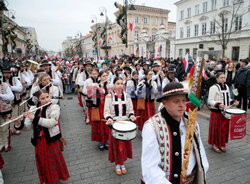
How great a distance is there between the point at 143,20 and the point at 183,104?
198 ft

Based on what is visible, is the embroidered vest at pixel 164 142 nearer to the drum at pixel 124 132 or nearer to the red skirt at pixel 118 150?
the drum at pixel 124 132

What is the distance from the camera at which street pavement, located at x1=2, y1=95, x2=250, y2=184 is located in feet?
11.5

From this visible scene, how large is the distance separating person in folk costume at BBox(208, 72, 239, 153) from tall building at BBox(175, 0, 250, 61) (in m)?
16.9

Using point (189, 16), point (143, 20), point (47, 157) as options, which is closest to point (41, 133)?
point (47, 157)

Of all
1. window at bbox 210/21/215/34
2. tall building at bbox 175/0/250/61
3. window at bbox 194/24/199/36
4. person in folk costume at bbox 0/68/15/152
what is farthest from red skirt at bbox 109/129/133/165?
window at bbox 194/24/199/36

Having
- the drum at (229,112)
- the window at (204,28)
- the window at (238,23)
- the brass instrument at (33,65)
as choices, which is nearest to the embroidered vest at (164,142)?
the drum at (229,112)

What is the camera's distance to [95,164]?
13.4 feet

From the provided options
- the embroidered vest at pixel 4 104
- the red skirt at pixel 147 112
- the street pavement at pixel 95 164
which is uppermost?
the embroidered vest at pixel 4 104

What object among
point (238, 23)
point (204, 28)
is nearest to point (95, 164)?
point (238, 23)

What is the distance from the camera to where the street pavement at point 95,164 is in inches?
138

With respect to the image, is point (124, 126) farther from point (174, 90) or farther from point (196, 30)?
point (196, 30)

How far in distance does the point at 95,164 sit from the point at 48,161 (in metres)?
1.30

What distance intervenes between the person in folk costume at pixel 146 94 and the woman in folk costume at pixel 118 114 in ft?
5.24

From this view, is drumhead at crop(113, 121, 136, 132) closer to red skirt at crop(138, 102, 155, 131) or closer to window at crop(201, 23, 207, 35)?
red skirt at crop(138, 102, 155, 131)
